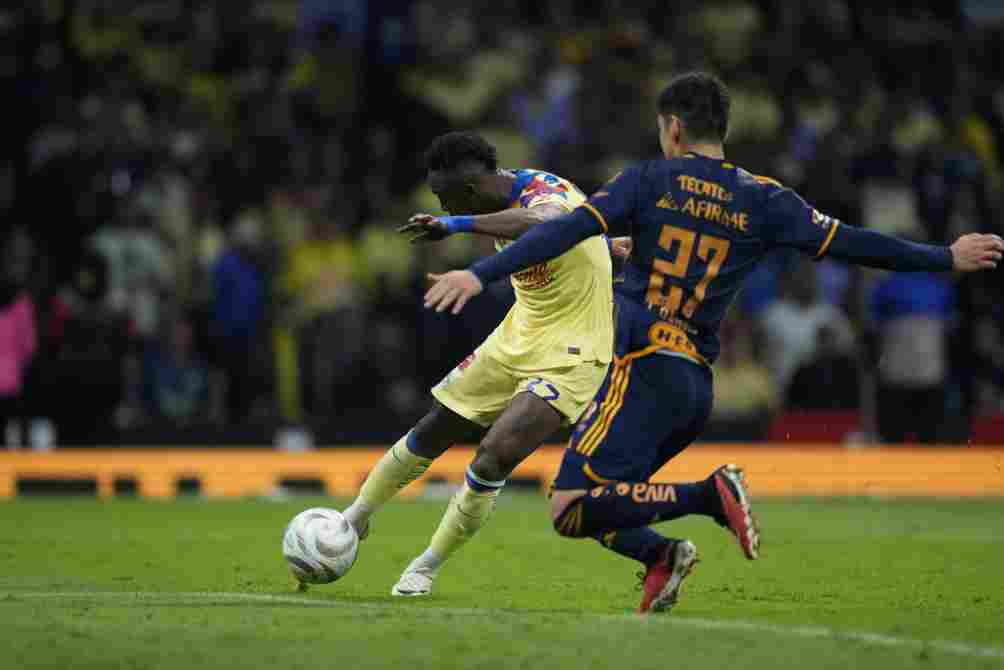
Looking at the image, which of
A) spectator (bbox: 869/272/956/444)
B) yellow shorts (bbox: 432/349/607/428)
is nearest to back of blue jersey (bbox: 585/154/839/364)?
yellow shorts (bbox: 432/349/607/428)

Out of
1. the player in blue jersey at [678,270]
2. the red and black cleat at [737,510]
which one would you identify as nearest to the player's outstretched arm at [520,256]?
the player in blue jersey at [678,270]

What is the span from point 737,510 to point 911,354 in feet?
35.3

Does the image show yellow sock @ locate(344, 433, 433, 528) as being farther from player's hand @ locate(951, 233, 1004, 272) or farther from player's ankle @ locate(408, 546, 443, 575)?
player's hand @ locate(951, 233, 1004, 272)

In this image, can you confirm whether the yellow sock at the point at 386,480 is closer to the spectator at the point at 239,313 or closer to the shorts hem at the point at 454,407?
the shorts hem at the point at 454,407

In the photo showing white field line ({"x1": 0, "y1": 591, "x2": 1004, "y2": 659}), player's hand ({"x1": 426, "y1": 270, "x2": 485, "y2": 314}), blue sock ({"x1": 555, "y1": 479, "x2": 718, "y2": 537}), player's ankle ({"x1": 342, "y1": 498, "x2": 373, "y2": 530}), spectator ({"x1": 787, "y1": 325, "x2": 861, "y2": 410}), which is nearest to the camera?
white field line ({"x1": 0, "y1": 591, "x2": 1004, "y2": 659})

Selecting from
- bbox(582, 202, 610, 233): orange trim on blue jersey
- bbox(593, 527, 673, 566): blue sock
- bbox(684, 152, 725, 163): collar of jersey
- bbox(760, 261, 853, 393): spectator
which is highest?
bbox(684, 152, 725, 163): collar of jersey

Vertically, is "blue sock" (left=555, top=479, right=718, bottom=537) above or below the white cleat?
above

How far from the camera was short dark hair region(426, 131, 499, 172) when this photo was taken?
28.1 feet

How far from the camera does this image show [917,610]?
7.75 meters

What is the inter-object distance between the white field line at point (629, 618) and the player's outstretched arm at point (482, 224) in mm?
1586

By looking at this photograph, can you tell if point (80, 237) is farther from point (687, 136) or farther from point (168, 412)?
point (687, 136)

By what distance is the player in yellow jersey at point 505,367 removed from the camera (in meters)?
8.33

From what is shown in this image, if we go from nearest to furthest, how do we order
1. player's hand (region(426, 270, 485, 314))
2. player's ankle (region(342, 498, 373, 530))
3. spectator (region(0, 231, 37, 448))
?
1. player's hand (region(426, 270, 485, 314))
2. player's ankle (region(342, 498, 373, 530))
3. spectator (region(0, 231, 37, 448))

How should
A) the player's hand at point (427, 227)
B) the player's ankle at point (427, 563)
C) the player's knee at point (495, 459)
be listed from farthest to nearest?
the player's ankle at point (427, 563) < the player's knee at point (495, 459) < the player's hand at point (427, 227)
